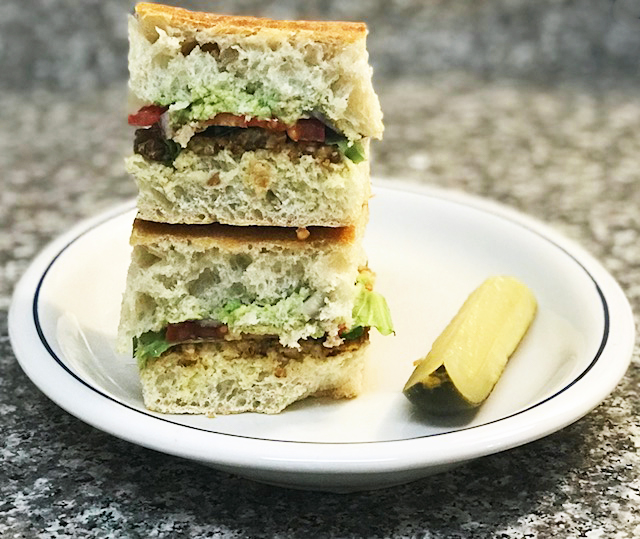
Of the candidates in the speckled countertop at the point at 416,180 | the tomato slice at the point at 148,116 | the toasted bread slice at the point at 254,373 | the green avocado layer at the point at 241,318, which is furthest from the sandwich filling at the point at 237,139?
the speckled countertop at the point at 416,180

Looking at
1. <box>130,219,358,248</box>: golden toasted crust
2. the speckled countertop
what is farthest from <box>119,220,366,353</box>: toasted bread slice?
the speckled countertop

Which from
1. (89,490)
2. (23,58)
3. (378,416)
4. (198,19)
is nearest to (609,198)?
(378,416)

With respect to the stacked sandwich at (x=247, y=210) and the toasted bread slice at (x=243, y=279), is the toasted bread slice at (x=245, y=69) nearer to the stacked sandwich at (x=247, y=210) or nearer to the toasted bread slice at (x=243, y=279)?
the stacked sandwich at (x=247, y=210)

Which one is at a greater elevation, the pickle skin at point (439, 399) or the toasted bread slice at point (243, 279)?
the toasted bread slice at point (243, 279)

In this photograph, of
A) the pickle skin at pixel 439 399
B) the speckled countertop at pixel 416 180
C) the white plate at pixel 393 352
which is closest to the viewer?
the white plate at pixel 393 352

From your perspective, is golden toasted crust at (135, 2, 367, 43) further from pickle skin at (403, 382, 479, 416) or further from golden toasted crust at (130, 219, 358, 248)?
pickle skin at (403, 382, 479, 416)

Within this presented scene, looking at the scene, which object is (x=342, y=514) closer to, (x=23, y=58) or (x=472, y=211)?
(x=472, y=211)

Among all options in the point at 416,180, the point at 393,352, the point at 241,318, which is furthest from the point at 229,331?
the point at 416,180
